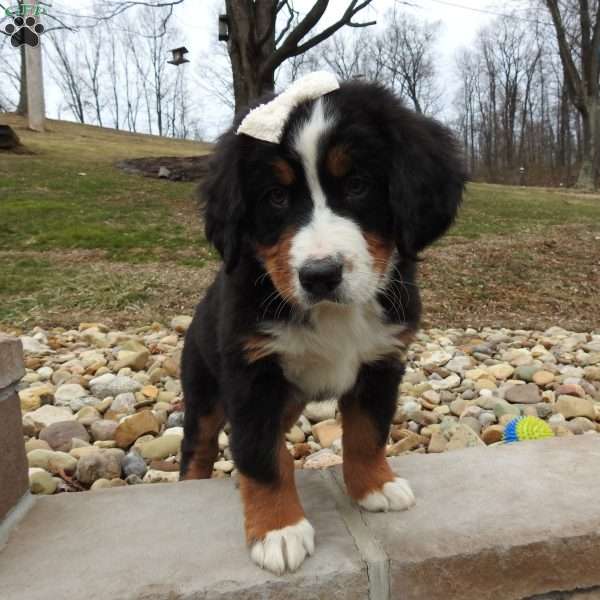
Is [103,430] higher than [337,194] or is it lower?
lower

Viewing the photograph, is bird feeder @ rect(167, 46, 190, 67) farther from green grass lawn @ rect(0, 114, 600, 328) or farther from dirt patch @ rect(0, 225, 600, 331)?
dirt patch @ rect(0, 225, 600, 331)

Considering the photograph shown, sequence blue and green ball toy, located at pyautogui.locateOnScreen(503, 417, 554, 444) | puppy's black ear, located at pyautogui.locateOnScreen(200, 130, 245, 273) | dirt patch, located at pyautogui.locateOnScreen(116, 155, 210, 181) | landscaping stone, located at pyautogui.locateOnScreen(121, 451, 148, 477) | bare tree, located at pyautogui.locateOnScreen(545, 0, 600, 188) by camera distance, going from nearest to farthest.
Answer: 1. puppy's black ear, located at pyautogui.locateOnScreen(200, 130, 245, 273)
2. landscaping stone, located at pyautogui.locateOnScreen(121, 451, 148, 477)
3. blue and green ball toy, located at pyautogui.locateOnScreen(503, 417, 554, 444)
4. dirt patch, located at pyautogui.locateOnScreen(116, 155, 210, 181)
5. bare tree, located at pyautogui.locateOnScreen(545, 0, 600, 188)

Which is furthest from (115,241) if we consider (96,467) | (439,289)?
(96,467)

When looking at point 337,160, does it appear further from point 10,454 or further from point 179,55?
point 179,55

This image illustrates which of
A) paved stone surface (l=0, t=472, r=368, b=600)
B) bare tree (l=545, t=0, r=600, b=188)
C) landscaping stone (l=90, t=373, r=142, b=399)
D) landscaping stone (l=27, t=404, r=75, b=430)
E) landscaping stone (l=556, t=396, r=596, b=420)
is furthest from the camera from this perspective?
bare tree (l=545, t=0, r=600, b=188)

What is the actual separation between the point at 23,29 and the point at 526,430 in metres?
20.0

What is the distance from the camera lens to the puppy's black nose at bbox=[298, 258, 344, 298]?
6.48 feet

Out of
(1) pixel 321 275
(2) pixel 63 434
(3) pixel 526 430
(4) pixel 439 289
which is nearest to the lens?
(1) pixel 321 275

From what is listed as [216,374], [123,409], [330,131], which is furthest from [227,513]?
[123,409]

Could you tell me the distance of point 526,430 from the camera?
140 inches

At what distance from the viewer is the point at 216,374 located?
2658mm

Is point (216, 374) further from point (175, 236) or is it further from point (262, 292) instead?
point (175, 236)

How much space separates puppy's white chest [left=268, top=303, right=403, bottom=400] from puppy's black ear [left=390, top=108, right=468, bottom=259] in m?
0.29

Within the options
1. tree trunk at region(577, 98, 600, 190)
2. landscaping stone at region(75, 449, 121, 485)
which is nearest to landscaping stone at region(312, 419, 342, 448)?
landscaping stone at region(75, 449, 121, 485)
